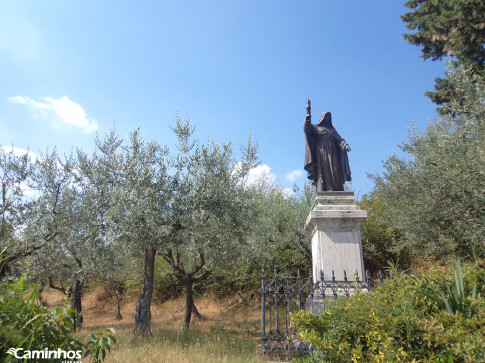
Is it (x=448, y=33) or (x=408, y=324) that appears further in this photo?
(x=448, y=33)

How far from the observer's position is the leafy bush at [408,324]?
11.0 feet

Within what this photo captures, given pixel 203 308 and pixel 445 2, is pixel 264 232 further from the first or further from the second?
pixel 445 2

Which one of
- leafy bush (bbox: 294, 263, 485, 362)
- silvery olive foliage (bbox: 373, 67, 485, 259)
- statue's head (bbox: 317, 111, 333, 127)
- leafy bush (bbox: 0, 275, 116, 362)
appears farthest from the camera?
statue's head (bbox: 317, 111, 333, 127)

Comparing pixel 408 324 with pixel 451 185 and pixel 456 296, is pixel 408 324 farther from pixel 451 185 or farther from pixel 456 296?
pixel 451 185

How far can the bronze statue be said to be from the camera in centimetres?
944

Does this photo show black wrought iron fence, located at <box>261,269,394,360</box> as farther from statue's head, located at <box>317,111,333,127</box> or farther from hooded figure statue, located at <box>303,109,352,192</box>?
statue's head, located at <box>317,111,333,127</box>

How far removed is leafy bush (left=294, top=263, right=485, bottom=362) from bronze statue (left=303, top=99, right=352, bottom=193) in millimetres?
4894

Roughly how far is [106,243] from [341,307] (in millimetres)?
9636

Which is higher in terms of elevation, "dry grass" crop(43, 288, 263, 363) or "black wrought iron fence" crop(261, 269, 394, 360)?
"black wrought iron fence" crop(261, 269, 394, 360)

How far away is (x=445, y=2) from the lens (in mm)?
15609

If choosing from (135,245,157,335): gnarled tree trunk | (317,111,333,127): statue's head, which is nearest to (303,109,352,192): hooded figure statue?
(317,111,333,127): statue's head

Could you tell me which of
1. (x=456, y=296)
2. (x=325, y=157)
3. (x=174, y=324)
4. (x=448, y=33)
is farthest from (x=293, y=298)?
(x=448, y=33)

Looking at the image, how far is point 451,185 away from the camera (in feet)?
31.7

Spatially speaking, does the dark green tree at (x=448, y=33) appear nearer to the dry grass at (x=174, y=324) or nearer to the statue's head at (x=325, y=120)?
the statue's head at (x=325, y=120)
